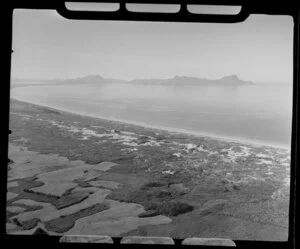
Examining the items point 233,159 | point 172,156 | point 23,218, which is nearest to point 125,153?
point 172,156

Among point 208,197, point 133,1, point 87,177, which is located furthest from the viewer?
point 87,177

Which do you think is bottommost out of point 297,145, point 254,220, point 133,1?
point 254,220

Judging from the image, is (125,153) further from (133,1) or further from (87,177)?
(133,1)

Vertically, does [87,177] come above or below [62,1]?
below

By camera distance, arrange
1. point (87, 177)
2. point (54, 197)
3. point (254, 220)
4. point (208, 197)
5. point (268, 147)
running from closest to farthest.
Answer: point (254, 220), point (54, 197), point (208, 197), point (87, 177), point (268, 147)

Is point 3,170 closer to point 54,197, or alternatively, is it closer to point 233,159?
point 54,197

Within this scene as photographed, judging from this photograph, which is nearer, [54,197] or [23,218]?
[23,218]
